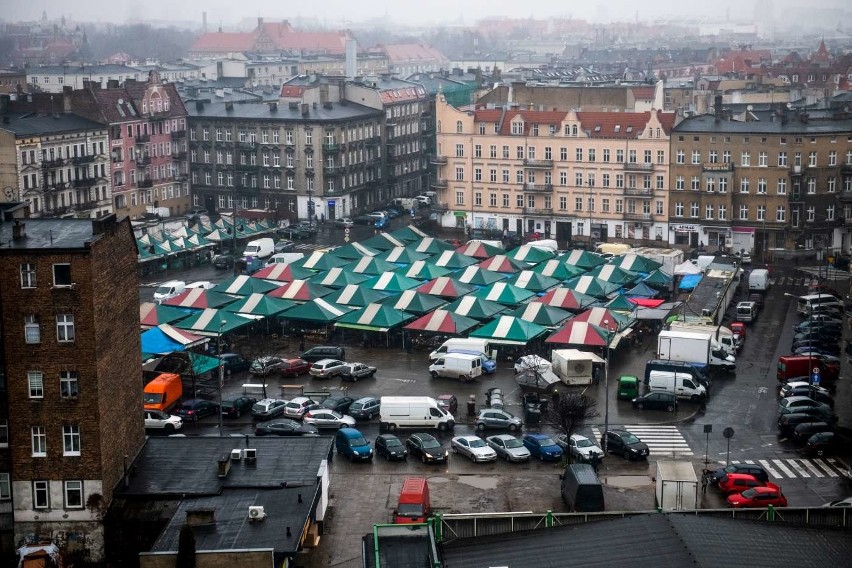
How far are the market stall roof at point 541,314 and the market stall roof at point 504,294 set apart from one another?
261cm

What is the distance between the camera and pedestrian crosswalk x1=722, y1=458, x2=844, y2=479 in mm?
37312

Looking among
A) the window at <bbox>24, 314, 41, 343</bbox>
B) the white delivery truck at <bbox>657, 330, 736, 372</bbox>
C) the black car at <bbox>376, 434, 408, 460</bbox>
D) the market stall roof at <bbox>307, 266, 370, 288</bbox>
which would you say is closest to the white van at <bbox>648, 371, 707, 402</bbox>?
the white delivery truck at <bbox>657, 330, 736, 372</bbox>

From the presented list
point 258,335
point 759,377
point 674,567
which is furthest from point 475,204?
point 674,567

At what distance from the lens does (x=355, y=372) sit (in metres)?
48.2

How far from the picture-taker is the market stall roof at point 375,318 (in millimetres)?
53500

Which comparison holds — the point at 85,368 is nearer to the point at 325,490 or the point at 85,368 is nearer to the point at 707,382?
the point at 325,490

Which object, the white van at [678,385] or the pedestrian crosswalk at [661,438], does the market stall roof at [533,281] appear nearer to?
the white van at [678,385]

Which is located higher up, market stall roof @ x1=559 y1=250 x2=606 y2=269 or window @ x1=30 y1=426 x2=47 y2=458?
window @ x1=30 y1=426 x2=47 y2=458

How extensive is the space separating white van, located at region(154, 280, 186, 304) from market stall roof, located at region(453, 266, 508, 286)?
1420 centimetres

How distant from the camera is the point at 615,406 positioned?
44719 millimetres

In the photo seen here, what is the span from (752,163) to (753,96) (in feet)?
110

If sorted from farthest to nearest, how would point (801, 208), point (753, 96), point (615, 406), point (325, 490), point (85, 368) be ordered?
1. point (753, 96)
2. point (801, 208)
3. point (615, 406)
4. point (325, 490)
5. point (85, 368)

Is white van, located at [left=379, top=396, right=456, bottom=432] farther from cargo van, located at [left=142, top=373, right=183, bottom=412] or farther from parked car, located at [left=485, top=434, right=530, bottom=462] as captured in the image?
cargo van, located at [left=142, top=373, right=183, bottom=412]

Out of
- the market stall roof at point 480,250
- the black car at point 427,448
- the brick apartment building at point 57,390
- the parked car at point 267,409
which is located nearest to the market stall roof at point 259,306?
the parked car at point 267,409
